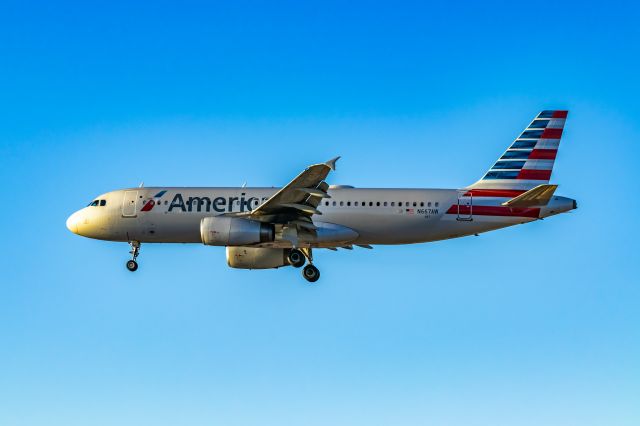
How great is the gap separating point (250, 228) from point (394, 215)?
7.27m

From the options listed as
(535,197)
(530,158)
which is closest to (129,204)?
(535,197)

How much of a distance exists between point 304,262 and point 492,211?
32.2 feet

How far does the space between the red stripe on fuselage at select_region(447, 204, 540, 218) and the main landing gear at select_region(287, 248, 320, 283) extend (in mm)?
7235

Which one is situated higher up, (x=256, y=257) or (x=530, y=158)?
(x=530, y=158)

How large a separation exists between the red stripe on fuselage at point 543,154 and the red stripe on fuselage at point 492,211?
4.00 meters

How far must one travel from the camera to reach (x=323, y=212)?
47875mm

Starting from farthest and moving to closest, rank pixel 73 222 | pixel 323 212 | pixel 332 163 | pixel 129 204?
pixel 73 222
pixel 129 204
pixel 323 212
pixel 332 163

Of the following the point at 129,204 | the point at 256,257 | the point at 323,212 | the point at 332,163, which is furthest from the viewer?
the point at 256,257

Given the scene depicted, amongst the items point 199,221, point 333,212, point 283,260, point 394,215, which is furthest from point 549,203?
point 199,221

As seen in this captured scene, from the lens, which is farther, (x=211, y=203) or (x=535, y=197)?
(x=211, y=203)

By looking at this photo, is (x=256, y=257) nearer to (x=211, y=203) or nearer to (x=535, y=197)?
(x=211, y=203)

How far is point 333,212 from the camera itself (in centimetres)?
4772

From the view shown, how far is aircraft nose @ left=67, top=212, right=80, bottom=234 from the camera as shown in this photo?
51531mm

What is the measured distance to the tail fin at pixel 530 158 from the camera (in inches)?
1906
